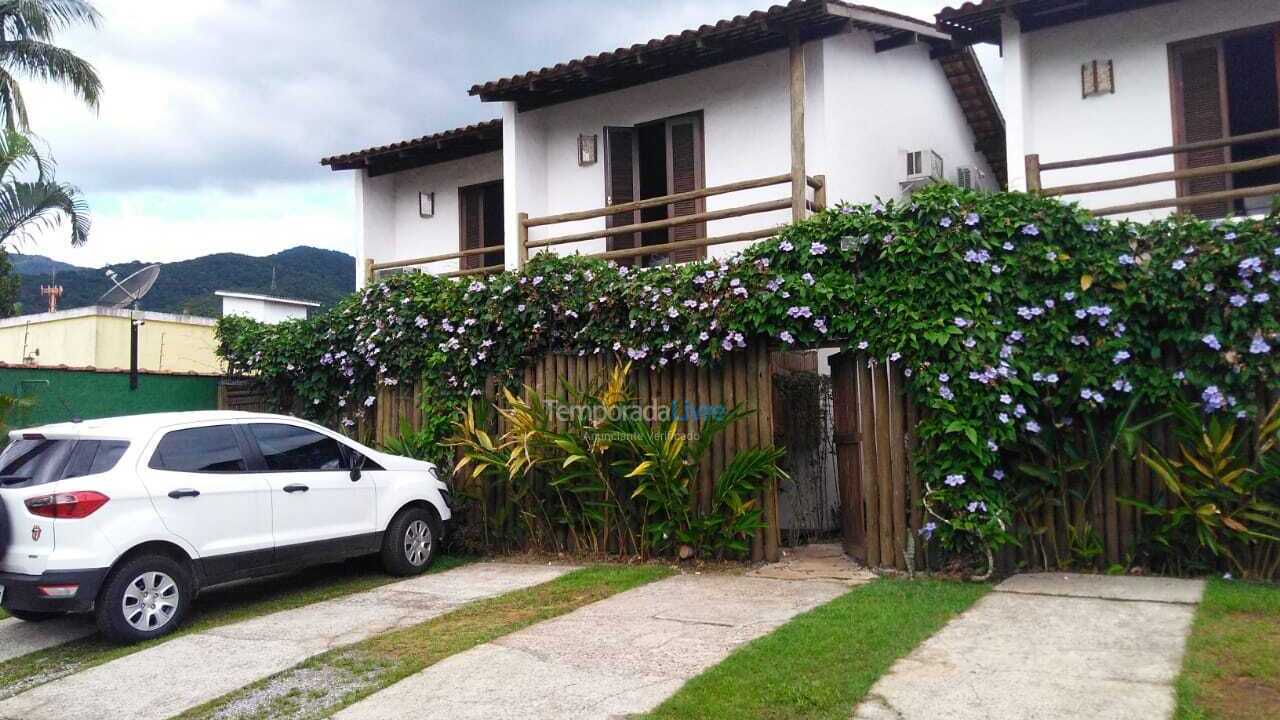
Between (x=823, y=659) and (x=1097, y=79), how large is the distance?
7.81 m

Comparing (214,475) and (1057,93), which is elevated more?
(1057,93)

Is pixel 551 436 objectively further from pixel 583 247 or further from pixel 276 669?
pixel 583 247

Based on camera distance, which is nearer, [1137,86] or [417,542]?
[417,542]

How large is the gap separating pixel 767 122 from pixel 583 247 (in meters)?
3.12

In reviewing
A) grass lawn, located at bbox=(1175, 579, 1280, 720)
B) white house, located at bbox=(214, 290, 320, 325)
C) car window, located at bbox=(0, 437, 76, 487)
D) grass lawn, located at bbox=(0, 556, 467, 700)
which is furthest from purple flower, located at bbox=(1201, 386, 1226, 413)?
white house, located at bbox=(214, 290, 320, 325)

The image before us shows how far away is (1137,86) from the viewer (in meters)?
9.79

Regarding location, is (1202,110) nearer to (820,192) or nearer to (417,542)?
(820,192)

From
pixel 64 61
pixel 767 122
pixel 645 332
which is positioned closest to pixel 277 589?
pixel 645 332

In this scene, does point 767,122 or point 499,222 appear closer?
point 767,122

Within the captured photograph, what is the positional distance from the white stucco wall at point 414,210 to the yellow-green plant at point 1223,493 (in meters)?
10.5

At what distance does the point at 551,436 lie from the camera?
8.73 meters

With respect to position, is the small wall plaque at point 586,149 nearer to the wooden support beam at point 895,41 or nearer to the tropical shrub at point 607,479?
the wooden support beam at point 895,41

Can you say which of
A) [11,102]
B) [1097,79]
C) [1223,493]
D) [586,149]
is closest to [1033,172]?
[1097,79]

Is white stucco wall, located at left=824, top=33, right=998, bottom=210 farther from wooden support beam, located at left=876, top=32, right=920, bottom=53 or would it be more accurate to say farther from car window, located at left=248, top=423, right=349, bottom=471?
car window, located at left=248, top=423, right=349, bottom=471
